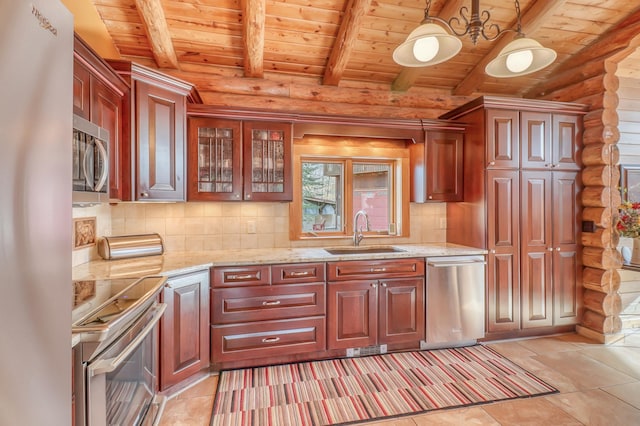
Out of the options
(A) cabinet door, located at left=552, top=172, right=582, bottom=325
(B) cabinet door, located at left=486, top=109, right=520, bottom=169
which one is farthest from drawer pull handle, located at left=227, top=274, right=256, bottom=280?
(A) cabinet door, located at left=552, top=172, right=582, bottom=325

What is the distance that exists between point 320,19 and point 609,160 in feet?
10.4

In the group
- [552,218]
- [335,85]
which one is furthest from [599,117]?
[335,85]

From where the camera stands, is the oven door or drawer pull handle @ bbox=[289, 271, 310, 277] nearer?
the oven door

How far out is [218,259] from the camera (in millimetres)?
2615

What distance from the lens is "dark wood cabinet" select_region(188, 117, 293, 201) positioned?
279 cm

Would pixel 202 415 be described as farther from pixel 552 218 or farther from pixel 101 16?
pixel 552 218

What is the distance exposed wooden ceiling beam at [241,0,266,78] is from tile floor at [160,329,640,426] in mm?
2899

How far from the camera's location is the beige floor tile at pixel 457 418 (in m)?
2.01

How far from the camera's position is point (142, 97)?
237cm

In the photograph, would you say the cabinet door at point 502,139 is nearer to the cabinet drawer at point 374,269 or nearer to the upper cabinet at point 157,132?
the cabinet drawer at point 374,269

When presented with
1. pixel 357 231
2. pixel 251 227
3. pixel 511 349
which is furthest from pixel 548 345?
pixel 251 227

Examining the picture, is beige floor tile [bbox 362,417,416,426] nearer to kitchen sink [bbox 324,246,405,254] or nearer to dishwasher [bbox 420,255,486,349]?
dishwasher [bbox 420,255,486,349]

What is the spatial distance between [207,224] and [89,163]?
158 cm

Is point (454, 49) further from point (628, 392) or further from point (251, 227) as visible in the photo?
point (628, 392)
